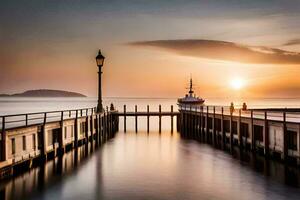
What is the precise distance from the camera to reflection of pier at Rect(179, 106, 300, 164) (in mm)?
26562

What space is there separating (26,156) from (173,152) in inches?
545

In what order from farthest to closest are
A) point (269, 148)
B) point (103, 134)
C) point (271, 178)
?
1. point (103, 134)
2. point (269, 148)
3. point (271, 178)

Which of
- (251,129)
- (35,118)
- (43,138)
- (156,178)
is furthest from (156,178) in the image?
(251,129)

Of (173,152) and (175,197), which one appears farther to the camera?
(173,152)

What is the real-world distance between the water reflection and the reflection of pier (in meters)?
1.08

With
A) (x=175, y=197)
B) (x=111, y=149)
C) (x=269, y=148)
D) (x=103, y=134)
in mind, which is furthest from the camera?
(x=103, y=134)

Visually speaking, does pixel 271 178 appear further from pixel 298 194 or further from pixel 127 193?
pixel 127 193

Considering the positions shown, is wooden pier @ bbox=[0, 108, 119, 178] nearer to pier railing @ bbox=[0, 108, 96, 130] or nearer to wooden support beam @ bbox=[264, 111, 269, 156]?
pier railing @ bbox=[0, 108, 96, 130]

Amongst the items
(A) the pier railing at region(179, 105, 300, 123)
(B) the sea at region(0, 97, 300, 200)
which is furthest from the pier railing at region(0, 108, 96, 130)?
(A) the pier railing at region(179, 105, 300, 123)

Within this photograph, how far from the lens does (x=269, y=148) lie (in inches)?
1183

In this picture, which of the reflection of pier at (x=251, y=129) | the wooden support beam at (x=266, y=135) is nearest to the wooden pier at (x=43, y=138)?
the reflection of pier at (x=251, y=129)

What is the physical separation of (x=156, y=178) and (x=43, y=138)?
8488 mm

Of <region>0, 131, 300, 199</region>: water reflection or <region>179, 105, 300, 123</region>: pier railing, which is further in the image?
<region>179, 105, 300, 123</region>: pier railing

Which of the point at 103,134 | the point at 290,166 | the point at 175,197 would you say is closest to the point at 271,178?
the point at 290,166
